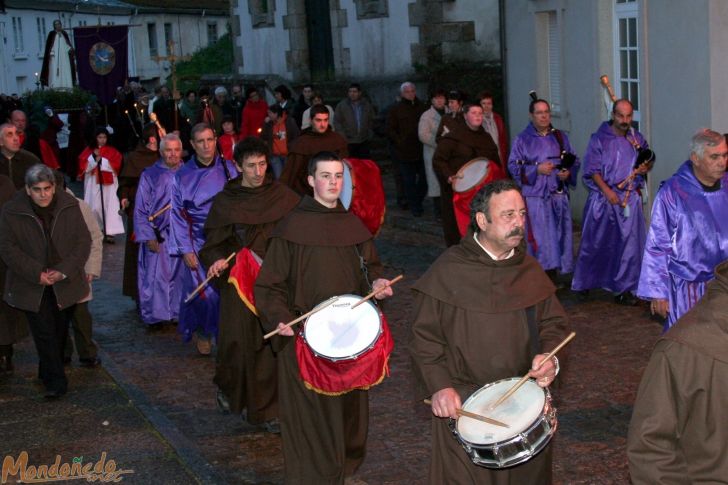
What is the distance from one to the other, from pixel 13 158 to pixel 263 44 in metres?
20.3

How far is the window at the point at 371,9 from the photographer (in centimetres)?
2586

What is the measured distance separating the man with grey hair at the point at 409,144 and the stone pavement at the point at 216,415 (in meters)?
6.20

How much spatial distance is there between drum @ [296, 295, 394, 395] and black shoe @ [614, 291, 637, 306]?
5.58m

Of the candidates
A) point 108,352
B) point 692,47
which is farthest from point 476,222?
point 692,47

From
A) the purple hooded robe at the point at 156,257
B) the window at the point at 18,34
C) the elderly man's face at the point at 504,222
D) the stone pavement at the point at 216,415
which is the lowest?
the stone pavement at the point at 216,415

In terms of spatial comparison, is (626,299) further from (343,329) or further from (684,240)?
(343,329)

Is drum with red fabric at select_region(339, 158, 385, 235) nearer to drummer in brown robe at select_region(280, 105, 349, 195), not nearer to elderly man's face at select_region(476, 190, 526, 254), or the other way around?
drummer in brown robe at select_region(280, 105, 349, 195)

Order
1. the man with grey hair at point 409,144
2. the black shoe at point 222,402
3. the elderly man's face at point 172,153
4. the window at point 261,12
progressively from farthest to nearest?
the window at point 261,12 → the man with grey hair at point 409,144 → the elderly man's face at point 172,153 → the black shoe at point 222,402

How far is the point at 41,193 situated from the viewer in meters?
9.57

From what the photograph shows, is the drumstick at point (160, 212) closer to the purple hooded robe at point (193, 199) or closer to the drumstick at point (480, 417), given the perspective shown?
the purple hooded robe at point (193, 199)

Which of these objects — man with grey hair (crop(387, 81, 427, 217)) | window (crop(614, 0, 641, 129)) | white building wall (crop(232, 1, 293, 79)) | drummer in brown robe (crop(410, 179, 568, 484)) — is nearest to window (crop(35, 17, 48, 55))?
white building wall (crop(232, 1, 293, 79))

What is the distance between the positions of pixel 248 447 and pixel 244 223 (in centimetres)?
147

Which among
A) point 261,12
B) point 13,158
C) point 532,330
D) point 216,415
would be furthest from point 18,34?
point 532,330

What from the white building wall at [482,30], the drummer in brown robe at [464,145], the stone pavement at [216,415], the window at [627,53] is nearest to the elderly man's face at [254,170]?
the stone pavement at [216,415]
